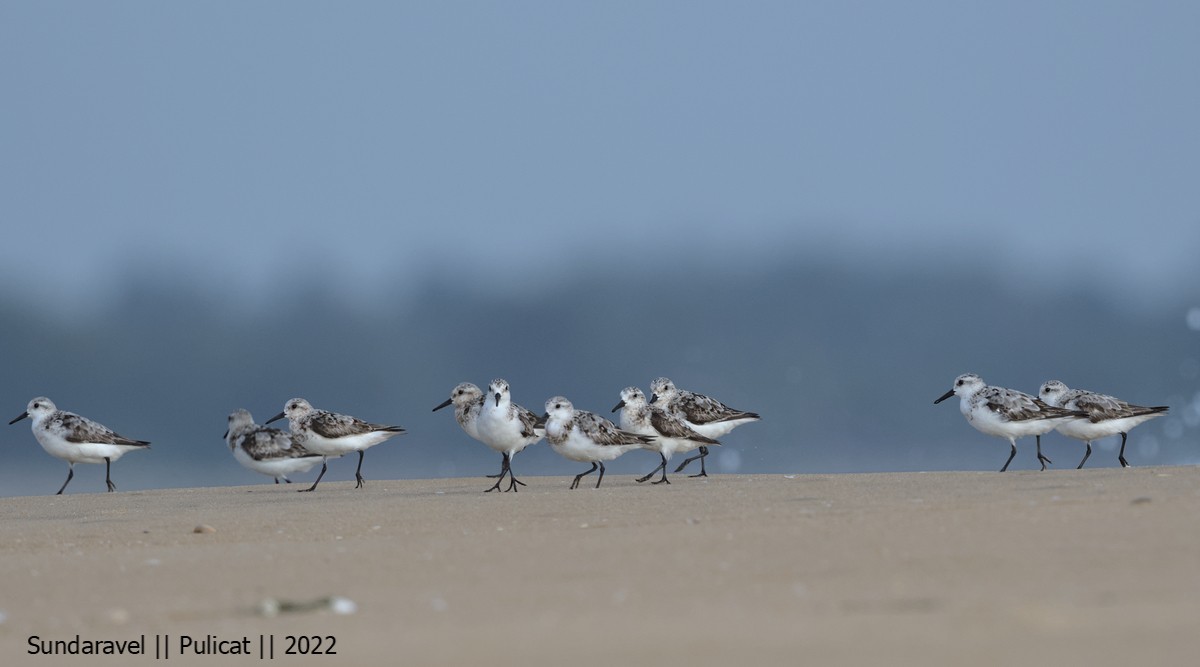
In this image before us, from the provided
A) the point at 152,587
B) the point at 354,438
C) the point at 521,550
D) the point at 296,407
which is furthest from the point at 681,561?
the point at 296,407

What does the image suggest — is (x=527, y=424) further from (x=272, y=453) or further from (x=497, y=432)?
(x=272, y=453)

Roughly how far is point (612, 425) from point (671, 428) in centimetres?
88

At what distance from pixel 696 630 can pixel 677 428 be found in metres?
10.00

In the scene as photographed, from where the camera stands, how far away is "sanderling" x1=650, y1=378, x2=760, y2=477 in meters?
16.3

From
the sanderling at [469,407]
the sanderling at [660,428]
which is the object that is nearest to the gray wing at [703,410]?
the sanderling at [660,428]

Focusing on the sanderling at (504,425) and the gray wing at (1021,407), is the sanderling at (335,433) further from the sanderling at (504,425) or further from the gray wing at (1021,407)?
the gray wing at (1021,407)

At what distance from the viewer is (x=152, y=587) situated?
23.7ft

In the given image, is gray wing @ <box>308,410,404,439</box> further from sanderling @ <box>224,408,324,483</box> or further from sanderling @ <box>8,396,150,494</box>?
sanderling @ <box>8,396,150,494</box>

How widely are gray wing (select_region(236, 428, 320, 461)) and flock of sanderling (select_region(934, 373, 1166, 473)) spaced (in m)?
7.23

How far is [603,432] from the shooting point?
557 inches

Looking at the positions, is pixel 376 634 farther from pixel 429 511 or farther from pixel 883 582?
pixel 429 511

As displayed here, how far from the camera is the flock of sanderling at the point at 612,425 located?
46.7 feet

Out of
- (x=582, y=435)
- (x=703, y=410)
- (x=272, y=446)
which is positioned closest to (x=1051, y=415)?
(x=703, y=410)

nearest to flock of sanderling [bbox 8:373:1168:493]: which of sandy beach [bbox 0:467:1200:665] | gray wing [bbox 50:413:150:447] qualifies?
gray wing [bbox 50:413:150:447]
